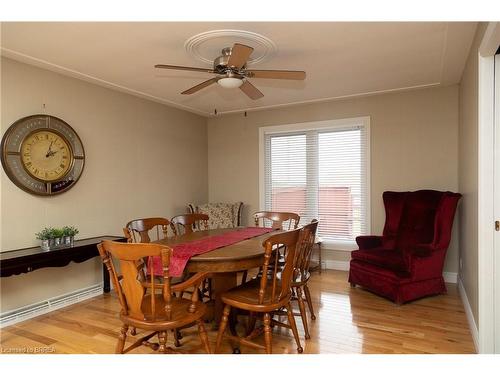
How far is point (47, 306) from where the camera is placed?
351cm

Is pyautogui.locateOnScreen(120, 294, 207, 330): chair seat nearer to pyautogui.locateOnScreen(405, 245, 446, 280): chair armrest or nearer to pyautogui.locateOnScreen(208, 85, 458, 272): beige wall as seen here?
pyautogui.locateOnScreen(405, 245, 446, 280): chair armrest

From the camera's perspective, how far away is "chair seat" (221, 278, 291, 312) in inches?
91.6

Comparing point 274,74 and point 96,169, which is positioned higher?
point 274,74

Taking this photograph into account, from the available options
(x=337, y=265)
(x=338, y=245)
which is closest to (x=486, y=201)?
(x=338, y=245)

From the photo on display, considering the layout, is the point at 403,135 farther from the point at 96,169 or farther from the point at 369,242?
the point at 96,169

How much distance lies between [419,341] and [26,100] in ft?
13.6

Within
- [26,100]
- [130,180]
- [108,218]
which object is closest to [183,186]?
[130,180]

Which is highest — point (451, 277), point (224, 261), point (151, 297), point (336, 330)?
point (224, 261)

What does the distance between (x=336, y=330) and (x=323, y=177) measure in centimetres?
261

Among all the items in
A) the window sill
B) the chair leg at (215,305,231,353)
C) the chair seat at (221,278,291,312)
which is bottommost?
the chair leg at (215,305,231,353)

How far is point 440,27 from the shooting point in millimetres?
2695

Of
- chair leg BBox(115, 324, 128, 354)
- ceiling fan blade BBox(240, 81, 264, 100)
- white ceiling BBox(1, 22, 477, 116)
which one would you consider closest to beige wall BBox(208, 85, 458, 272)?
white ceiling BBox(1, 22, 477, 116)

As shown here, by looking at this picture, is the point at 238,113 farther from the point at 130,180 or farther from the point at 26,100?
the point at 26,100

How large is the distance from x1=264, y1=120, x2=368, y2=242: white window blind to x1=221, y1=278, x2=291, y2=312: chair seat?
264 centimetres
